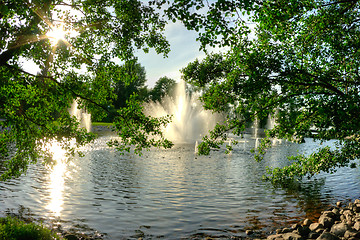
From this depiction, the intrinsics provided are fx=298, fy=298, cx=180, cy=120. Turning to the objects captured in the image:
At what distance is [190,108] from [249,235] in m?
42.3

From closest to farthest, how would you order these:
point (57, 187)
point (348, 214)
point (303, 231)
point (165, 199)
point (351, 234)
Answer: point (351, 234)
point (303, 231)
point (348, 214)
point (165, 199)
point (57, 187)

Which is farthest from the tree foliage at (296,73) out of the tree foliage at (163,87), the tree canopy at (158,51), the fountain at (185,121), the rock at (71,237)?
the tree foliage at (163,87)

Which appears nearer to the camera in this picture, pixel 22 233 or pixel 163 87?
pixel 22 233

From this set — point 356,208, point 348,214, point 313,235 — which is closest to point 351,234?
point 313,235

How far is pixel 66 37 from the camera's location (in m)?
10.3

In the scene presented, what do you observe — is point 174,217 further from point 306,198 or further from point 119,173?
point 119,173

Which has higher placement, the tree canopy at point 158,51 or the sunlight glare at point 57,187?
the tree canopy at point 158,51

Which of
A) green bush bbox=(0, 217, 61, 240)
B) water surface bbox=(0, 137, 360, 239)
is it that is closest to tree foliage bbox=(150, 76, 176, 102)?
water surface bbox=(0, 137, 360, 239)

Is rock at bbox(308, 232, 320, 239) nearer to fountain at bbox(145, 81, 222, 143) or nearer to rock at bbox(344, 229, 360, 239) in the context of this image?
rock at bbox(344, 229, 360, 239)

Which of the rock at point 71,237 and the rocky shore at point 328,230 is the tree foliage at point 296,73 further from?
the rock at point 71,237

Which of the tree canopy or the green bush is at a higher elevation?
the tree canopy

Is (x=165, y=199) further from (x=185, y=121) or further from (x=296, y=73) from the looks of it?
(x=185, y=121)

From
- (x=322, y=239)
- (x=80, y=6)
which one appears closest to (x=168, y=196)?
(x=322, y=239)

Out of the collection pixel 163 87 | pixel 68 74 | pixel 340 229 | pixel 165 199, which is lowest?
pixel 165 199
